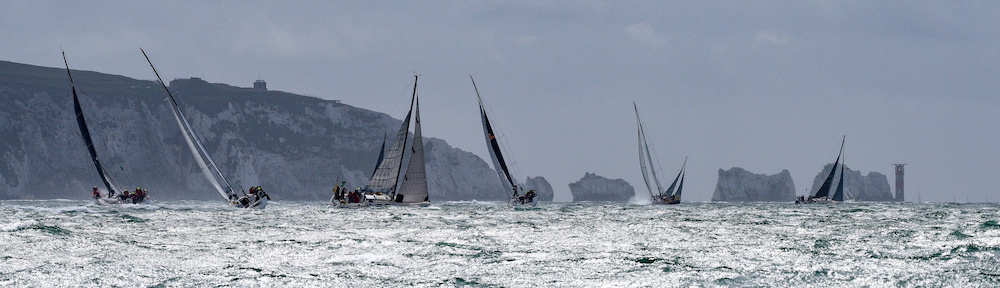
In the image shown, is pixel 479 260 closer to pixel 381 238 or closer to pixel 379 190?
pixel 381 238

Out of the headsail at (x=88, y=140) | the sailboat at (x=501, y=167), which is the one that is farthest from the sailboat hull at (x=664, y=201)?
the headsail at (x=88, y=140)

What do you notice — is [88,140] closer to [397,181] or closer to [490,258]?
[397,181]

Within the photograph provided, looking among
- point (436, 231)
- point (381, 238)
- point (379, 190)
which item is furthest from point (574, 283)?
point (379, 190)

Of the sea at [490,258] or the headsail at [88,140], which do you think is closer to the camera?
the sea at [490,258]

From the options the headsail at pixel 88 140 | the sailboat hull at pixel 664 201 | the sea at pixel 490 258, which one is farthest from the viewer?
the sailboat hull at pixel 664 201

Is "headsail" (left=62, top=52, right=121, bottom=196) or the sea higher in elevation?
"headsail" (left=62, top=52, right=121, bottom=196)

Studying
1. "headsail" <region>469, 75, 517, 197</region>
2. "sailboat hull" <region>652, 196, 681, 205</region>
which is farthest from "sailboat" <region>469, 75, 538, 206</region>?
"sailboat hull" <region>652, 196, 681, 205</region>

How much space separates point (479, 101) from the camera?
94.1m

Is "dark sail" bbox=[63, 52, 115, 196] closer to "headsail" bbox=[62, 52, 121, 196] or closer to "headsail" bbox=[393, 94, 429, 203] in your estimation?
"headsail" bbox=[62, 52, 121, 196]

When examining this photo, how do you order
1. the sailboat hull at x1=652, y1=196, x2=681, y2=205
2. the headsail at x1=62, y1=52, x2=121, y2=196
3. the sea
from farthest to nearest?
the sailboat hull at x1=652, y1=196, x2=681, y2=205
the headsail at x1=62, y1=52, x2=121, y2=196
the sea

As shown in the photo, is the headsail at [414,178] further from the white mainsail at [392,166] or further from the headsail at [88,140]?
the headsail at [88,140]

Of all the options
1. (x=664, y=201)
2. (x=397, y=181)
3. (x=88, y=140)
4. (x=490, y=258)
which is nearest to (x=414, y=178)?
(x=397, y=181)

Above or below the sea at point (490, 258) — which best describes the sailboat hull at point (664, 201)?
above

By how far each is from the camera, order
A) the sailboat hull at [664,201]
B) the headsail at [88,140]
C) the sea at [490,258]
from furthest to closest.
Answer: the sailboat hull at [664,201]
the headsail at [88,140]
the sea at [490,258]
